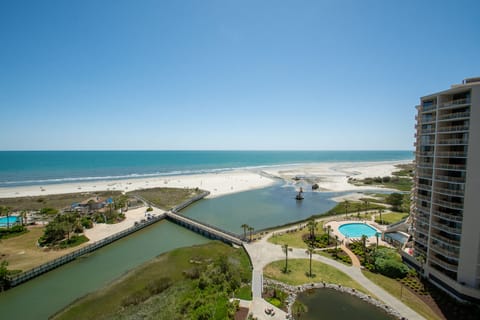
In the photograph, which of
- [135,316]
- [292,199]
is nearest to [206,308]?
[135,316]

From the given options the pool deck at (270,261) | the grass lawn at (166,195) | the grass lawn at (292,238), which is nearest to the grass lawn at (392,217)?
the pool deck at (270,261)

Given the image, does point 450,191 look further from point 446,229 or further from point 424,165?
point 424,165

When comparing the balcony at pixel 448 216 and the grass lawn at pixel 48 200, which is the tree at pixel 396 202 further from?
the grass lawn at pixel 48 200

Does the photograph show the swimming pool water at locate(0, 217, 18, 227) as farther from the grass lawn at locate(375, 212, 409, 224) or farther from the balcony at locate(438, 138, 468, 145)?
the grass lawn at locate(375, 212, 409, 224)

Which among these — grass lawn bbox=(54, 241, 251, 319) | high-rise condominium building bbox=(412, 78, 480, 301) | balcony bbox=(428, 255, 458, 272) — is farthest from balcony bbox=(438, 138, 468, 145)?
grass lawn bbox=(54, 241, 251, 319)

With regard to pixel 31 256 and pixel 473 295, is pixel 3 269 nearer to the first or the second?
pixel 31 256
